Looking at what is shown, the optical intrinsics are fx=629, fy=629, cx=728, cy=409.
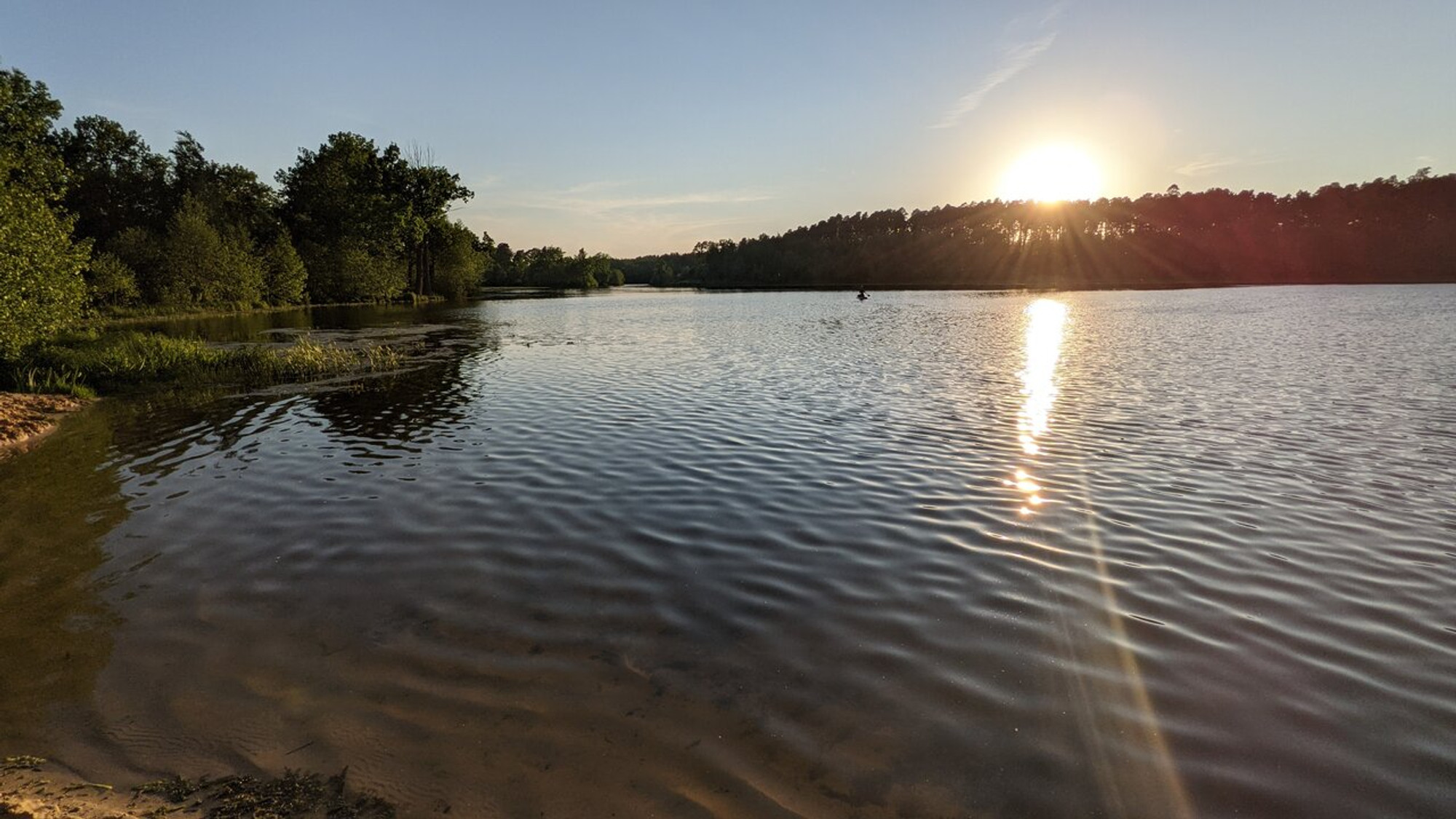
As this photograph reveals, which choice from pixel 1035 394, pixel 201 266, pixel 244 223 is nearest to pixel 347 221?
pixel 244 223

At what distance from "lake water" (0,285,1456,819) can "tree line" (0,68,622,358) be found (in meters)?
30.4

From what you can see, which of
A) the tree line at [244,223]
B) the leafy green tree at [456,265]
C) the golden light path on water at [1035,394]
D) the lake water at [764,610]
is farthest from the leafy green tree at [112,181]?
the golden light path on water at [1035,394]

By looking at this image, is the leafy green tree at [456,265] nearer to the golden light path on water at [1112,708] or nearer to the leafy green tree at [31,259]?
the leafy green tree at [31,259]

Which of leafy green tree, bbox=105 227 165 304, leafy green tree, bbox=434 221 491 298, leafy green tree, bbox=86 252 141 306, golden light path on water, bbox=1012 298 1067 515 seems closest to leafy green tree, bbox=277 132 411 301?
leafy green tree, bbox=434 221 491 298

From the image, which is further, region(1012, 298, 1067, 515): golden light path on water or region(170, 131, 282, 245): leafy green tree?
region(170, 131, 282, 245): leafy green tree

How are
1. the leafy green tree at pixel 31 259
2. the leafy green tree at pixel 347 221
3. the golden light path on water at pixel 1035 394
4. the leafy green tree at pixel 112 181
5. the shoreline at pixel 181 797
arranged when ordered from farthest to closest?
1. the leafy green tree at pixel 347 221
2. the leafy green tree at pixel 112 181
3. the leafy green tree at pixel 31 259
4. the golden light path on water at pixel 1035 394
5. the shoreline at pixel 181 797

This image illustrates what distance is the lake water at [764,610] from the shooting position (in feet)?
16.8

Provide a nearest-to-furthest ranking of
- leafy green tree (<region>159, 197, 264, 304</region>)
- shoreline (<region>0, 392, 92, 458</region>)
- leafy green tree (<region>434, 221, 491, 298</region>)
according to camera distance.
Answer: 1. shoreline (<region>0, 392, 92, 458</region>)
2. leafy green tree (<region>159, 197, 264, 304</region>)
3. leafy green tree (<region>434, 221, 491, 298</region>)

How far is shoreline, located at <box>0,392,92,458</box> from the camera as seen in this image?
1731 cm

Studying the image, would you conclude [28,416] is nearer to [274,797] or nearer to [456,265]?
[274,797]

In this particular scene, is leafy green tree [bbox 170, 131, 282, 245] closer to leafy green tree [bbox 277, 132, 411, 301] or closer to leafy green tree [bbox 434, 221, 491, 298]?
leafy green tree [bbox 277, 132, 411, 301]

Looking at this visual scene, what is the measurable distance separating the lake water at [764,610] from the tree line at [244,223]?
3045 centimetres

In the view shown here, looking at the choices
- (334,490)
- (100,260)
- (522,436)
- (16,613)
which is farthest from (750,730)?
(100,260)

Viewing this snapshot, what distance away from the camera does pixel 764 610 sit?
7816 millimetres
